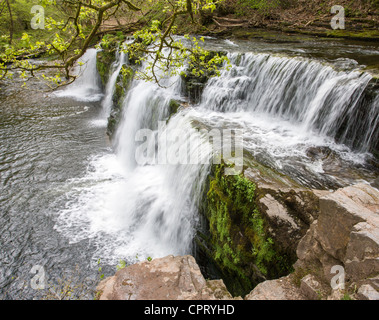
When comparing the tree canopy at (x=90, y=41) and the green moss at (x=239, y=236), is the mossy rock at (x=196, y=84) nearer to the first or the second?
the tree canopy at (x=90, y=41)

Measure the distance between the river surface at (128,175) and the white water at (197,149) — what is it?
0.04 metres

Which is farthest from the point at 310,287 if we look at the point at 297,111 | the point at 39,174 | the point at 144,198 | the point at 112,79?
the point at 112,79

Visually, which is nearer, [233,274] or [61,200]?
[233,274]

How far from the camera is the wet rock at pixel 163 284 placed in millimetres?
3240

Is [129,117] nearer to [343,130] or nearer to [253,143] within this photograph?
[253,143]

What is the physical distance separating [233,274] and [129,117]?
827 cm

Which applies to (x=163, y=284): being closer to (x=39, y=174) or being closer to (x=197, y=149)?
(x=197, y=149)

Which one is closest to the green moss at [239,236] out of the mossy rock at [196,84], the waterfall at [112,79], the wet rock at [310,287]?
the wet rock at [310,287]

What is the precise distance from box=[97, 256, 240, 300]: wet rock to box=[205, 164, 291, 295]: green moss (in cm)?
104

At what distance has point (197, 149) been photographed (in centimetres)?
636

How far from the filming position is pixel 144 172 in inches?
351

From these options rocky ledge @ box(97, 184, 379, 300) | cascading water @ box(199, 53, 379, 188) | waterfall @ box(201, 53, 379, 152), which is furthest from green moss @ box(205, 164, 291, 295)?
waterfall @ box(201, 53, 379, 152)

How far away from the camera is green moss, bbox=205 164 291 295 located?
4.03 meters

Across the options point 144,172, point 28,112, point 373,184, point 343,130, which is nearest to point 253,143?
point 343,130
